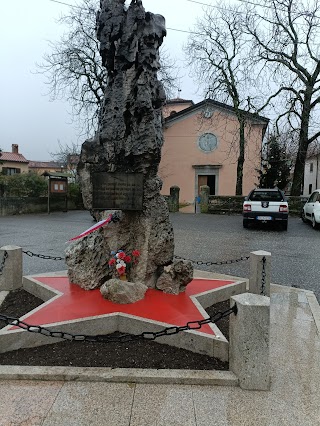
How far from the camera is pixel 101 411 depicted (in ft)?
7.89

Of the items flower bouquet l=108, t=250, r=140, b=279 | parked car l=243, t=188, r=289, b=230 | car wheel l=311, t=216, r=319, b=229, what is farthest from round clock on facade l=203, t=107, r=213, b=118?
flower bouquet l=108, t=250, r=140, b=279

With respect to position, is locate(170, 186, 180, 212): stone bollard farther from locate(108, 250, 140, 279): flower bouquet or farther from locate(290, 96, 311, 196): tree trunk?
locate(108, 250, 140, 279): flower bouquet

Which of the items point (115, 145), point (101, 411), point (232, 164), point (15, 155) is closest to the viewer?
point (101, 411)

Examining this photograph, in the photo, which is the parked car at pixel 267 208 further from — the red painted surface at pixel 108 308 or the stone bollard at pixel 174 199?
the red painted surface at pixel 108 308

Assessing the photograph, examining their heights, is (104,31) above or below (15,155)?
below

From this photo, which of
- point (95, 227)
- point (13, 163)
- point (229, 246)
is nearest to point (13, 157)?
point (13, 163)

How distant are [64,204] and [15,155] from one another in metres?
25.0

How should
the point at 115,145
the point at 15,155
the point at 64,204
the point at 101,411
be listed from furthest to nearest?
the point at 15,155 < the point at 64,204 < the point at 115,145 < the point at 101,411

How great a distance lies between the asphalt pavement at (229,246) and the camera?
6.88 meters

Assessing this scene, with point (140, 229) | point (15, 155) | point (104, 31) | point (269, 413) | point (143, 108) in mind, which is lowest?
point (269, 413)

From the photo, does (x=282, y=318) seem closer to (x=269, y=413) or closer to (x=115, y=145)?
(x=269, y=413)

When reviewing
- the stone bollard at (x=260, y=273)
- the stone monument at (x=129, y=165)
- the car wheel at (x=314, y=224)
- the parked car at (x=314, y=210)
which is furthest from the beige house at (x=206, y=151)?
the stone monument at (x=129, y=165)

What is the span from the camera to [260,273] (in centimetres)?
489

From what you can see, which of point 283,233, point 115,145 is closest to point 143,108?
point 115,145
